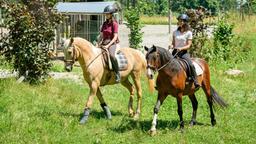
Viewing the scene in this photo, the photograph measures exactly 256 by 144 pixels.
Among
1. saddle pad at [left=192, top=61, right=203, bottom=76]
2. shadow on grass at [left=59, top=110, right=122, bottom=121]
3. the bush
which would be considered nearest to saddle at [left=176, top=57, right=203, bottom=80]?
saddle pad at [left=192, top=61, right=203, bottom=76]

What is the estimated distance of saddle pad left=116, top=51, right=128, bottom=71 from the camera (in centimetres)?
1018

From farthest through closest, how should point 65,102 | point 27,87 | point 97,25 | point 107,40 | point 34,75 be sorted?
1. point 97,25
2. point 34,75
3. point 27,87
4. point 65,102
5. point 107,40

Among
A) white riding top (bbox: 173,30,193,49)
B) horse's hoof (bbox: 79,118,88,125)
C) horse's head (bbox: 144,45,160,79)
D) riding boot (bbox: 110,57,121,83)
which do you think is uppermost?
white riding top (bbox: 173,30,193,49)

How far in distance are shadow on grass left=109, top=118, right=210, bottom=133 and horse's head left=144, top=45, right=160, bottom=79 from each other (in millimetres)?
1393

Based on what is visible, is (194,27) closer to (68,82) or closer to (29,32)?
(68,82)

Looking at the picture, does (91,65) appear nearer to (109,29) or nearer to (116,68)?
(116,68)

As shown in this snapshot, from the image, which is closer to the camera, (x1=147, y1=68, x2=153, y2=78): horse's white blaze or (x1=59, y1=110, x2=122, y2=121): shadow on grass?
(x1=147, y1=68, x2=153, y2=78): horse's white blaze

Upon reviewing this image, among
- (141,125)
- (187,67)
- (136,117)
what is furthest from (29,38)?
(187,67)

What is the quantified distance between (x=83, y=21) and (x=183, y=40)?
14.7 metres

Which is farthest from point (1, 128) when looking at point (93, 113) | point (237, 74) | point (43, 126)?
point (237, 74)

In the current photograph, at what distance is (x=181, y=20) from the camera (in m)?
9.01

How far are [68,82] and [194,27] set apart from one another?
7.14 m

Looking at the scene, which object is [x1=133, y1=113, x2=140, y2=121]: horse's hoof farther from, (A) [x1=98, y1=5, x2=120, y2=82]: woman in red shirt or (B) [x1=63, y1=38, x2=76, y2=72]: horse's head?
(B) [x1=63, y1=38, x2=76, y2=72]: horse's head

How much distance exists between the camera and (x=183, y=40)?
917cm
